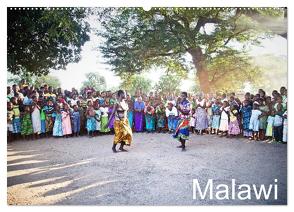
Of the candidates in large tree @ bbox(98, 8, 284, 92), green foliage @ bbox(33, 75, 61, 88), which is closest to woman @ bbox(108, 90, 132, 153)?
large tree @ bbox(98, 8, 284, 92)

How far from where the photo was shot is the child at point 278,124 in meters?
6.35

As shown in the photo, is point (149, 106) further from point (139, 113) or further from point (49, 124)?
point (49, 124)

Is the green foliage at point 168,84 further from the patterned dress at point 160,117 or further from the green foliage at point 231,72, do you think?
the patterned dress at point 160,117

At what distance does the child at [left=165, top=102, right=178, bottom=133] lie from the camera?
24.0 feet

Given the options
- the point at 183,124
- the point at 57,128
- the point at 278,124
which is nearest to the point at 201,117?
the point at 183,124

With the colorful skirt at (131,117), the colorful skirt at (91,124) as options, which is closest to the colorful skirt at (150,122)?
the colorful skirt at (131,117)

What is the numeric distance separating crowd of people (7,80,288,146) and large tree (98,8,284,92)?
0.68 meters

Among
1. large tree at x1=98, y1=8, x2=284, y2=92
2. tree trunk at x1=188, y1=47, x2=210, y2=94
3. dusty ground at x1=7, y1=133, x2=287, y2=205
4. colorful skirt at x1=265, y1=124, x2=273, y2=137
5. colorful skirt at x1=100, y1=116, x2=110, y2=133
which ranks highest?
large tree at x1=98, y1=8, x2=284, y2=92

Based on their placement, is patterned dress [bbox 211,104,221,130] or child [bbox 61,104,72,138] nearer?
child [bbox 61,104,72,138]

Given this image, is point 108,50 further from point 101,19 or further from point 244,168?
point 244,168

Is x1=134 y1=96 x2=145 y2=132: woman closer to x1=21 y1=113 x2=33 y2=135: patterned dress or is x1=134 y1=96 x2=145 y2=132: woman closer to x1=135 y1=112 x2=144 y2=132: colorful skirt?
x1=135 y1=112 x2=144 y2=132: colorful skirt

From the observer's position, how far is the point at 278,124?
6.47m

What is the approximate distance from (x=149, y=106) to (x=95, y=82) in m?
1.61
